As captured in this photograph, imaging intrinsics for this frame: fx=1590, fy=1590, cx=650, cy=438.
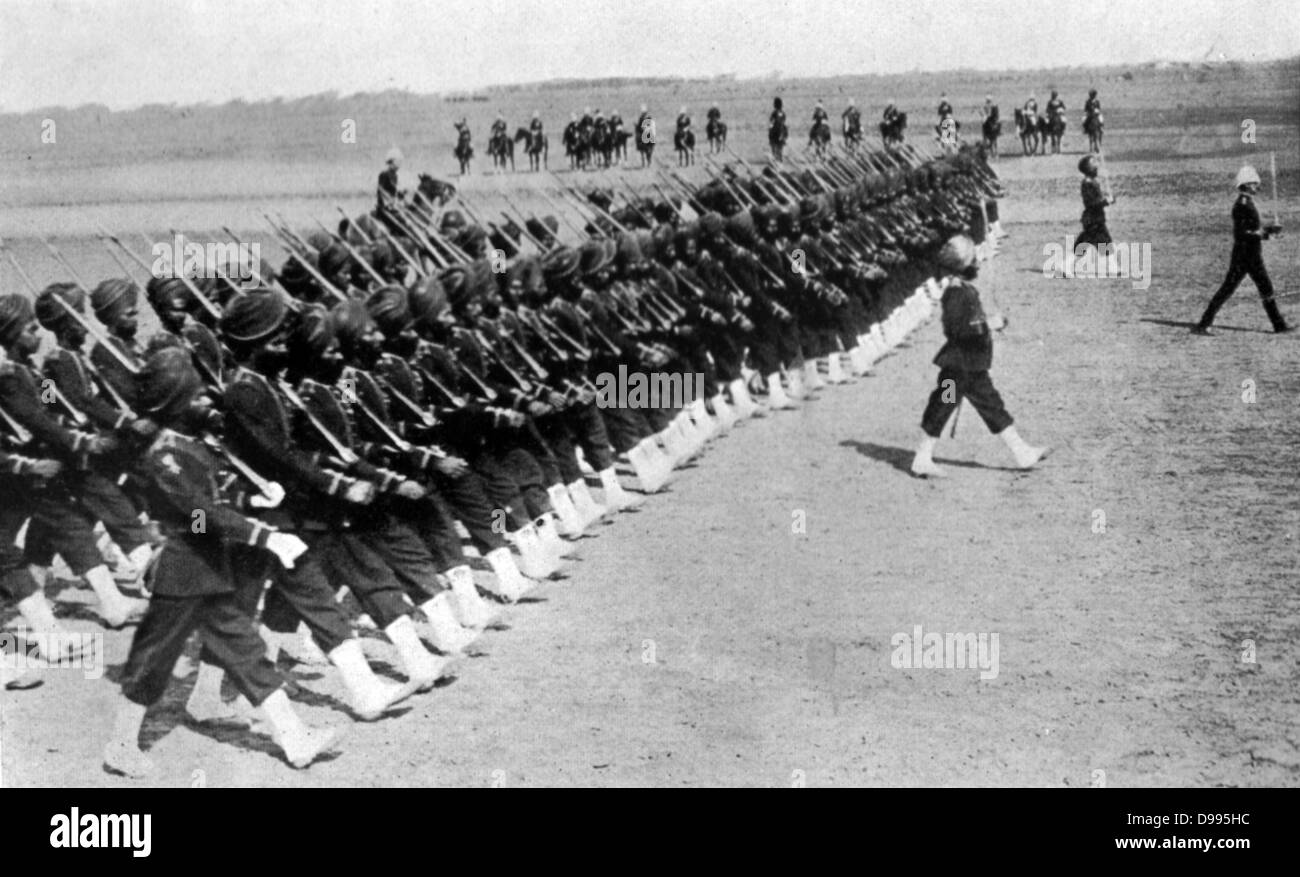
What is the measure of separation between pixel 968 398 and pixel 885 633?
3001mm

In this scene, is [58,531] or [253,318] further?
[58,531]

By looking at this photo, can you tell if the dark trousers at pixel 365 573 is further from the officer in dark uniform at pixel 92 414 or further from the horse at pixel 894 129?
the horse at pixel 894 129

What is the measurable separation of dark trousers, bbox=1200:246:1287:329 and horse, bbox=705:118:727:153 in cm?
2140

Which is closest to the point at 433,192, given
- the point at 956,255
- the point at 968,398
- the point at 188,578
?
the point at 956,255

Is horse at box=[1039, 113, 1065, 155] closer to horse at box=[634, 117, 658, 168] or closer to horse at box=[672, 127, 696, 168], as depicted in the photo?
horse at box=[672, 127, 696, 168]

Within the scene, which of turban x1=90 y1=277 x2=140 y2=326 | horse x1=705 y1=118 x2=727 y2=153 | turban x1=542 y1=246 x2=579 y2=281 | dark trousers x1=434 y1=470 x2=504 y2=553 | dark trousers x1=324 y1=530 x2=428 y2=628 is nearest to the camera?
dark trousers x1=324 y1=530 x2=428 y2=628

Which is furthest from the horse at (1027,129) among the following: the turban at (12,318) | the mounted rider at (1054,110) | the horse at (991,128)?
the turban at (12,318)

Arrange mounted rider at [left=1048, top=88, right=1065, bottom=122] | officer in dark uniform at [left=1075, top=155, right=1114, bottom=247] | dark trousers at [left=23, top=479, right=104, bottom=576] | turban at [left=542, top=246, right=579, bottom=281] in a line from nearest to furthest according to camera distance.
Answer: dark trousers at [left=23, top=479, right=104, bottom=576]
turban at [left=542, top=246, right=579, bottom=281]
officer in dark uniform at [left=1075, top=155, right=1114, bottom=247]
mounted rider at [left=1048, top=88, right=1065, bottom=122]

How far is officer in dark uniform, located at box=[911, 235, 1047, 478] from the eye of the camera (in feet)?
33.8

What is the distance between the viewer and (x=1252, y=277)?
543 inches

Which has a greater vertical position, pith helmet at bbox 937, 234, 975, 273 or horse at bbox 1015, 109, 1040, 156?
horse at bbox 1015, 109, 1040, 156

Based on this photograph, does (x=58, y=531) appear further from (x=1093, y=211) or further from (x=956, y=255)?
(x=1093, y=211)

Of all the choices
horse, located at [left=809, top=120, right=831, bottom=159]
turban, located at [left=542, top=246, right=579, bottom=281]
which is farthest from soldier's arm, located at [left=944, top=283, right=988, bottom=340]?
horse, located at [left=809, top=120, right=831, bottom=159]

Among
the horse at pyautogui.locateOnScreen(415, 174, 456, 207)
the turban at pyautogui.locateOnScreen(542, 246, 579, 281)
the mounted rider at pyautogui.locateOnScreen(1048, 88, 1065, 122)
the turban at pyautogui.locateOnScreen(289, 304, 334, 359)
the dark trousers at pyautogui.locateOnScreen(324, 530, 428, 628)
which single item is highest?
the mounted rider at pyautogui.locateOnScreen(1048, 88, 1065, 122)
